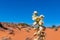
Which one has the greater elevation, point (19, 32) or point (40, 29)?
point (19, 32)

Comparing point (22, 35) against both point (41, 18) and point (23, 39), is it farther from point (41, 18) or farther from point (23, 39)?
point (41, 18)

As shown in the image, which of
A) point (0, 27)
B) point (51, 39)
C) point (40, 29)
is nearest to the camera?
point (40, 29)

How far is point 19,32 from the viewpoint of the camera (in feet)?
89.6

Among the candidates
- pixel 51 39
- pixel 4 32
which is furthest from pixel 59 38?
pixel 4 32

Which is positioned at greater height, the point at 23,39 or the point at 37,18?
the point at 23,39

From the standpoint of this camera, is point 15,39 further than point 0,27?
No

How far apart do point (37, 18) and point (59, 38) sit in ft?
52.5

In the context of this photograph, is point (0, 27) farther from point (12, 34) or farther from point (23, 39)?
point (23, 39)

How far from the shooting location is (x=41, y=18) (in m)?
10.1

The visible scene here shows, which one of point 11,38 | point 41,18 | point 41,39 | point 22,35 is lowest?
point 41,39

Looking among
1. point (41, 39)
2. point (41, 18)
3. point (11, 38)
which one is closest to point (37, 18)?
point (41, 18)

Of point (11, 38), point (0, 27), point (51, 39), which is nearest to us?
point (11, 38)

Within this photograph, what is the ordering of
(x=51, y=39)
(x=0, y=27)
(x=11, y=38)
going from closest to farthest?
(x=11, y=38)
(x=51, y=39)
(x=0, y=27)

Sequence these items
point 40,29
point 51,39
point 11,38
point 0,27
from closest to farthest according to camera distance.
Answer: point 40,29
point 11,38
point 51,39
point 0,27
